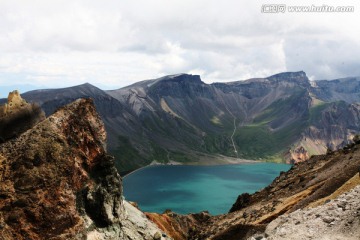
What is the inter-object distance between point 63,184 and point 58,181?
2.78ft

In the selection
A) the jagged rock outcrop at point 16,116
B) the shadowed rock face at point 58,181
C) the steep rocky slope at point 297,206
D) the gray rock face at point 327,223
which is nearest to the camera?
the gray rock face at point 327,223

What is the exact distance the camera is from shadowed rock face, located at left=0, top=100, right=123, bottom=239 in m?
40.1

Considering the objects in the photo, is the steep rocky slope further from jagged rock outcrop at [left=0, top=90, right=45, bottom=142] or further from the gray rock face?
jagged rock outcrop at [left=0, top=90, right=45, bottom=142]

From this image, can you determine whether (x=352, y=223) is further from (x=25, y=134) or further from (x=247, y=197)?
(x=247, y=197)

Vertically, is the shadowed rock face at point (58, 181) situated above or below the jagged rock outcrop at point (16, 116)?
below

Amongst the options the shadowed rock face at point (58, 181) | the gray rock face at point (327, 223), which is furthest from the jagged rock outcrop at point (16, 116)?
the gray rock face at point (327, 223)

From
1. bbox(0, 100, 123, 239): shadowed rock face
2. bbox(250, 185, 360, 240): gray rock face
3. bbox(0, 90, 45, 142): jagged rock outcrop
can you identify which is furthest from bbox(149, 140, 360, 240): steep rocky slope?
bbox(0, 90, 45, 142): jagged rock outcrop

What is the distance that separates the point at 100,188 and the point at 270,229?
25.9m

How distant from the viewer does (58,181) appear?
43.3m

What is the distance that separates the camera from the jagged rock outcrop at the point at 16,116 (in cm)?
4659

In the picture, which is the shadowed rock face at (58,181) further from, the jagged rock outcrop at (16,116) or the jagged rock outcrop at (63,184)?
the jagged rock outcrop at (16,116)

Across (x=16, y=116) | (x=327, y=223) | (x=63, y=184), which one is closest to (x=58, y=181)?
(x=63, y=184)

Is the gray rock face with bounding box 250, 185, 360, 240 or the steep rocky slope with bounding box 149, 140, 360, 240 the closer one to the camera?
the gray rock face with bounding box 250, 185, 360, 240

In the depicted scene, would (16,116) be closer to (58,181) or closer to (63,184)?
(58,181)
